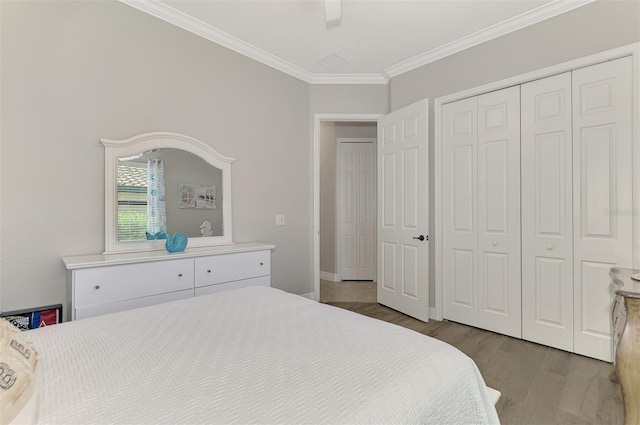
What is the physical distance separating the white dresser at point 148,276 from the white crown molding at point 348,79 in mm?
2202

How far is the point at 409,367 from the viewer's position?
85 cm

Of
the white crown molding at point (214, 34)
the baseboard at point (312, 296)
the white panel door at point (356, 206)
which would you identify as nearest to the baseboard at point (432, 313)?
the baseboard at point (312, 296)

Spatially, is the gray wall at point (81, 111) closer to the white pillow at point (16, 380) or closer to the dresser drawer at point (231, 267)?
the dresser drawer at point (231, 267)

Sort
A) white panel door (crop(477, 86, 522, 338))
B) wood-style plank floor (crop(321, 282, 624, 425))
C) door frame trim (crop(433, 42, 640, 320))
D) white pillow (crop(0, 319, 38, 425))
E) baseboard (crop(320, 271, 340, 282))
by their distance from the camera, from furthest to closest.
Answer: baseboard (crop(320, 271, 340, 282)) < white panel door (crop(477, 86, 522, 338)) < door frame trim (crop(433, 42, 640, 320)) < wood-style plank floor (crop(321, 282, 624, 425)) < white pillow (crop(0, 319, 38, 425))

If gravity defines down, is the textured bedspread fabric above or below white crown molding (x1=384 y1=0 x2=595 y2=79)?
below

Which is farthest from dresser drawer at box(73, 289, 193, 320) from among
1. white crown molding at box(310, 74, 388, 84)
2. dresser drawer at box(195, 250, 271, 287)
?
white crown molding at box(310, 74, 388, 84)

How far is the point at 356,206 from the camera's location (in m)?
5.13

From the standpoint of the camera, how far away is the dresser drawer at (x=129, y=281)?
5.81 feet

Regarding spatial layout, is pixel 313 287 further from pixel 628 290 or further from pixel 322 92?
pixel 628 290

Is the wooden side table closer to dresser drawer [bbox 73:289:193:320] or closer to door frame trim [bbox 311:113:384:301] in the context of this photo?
dresser drawer [bbox 73:289:193:320]

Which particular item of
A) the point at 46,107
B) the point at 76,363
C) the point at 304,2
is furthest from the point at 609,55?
the point at 46,107

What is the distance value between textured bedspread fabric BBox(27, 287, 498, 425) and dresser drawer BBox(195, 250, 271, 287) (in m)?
1.03

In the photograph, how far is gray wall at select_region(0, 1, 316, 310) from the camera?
1.82 m

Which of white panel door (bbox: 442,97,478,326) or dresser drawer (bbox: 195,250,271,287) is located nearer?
dresser drawer (bbox: 195,250,271,287)
